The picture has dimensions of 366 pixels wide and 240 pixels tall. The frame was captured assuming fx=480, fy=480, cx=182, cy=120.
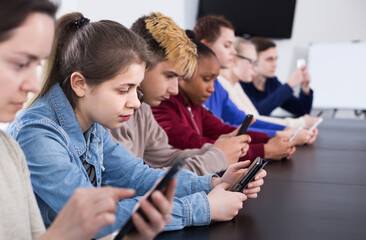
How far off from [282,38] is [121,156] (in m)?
4.15

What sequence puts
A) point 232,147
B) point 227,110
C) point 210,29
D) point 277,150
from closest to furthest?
point 232,147 → point 277,150 → point 210,29 → point 227,110

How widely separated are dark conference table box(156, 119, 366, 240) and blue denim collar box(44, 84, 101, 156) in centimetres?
33

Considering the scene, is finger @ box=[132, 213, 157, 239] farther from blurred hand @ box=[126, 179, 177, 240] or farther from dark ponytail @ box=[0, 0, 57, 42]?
dark ponytail @ box=[0, 0, 57, 42]

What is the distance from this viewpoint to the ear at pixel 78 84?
1.07 meters

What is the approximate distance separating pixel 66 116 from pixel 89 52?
5.9 inches

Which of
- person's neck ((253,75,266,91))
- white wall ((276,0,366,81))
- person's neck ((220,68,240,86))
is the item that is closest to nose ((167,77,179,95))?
person's neck ((220,68,240,86))

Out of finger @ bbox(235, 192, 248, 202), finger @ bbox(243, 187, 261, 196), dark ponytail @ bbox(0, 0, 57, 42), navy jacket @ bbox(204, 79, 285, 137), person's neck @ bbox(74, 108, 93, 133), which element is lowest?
navy jacket @ bbox(204, 79, 285, 137)

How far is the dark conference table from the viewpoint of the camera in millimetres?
893

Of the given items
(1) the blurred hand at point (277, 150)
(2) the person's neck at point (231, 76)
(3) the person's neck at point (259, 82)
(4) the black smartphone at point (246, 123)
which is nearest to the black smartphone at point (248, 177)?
(4) the black smartphone at point (246, 123)

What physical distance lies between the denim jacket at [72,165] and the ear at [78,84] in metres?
0.03

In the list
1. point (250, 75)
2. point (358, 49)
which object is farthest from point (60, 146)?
point (358, 49)

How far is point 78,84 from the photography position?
1.08 meters

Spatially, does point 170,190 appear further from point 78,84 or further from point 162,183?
point 78,84

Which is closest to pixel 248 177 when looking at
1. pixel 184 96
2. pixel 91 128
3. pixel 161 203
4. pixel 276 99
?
pixel 91 128
